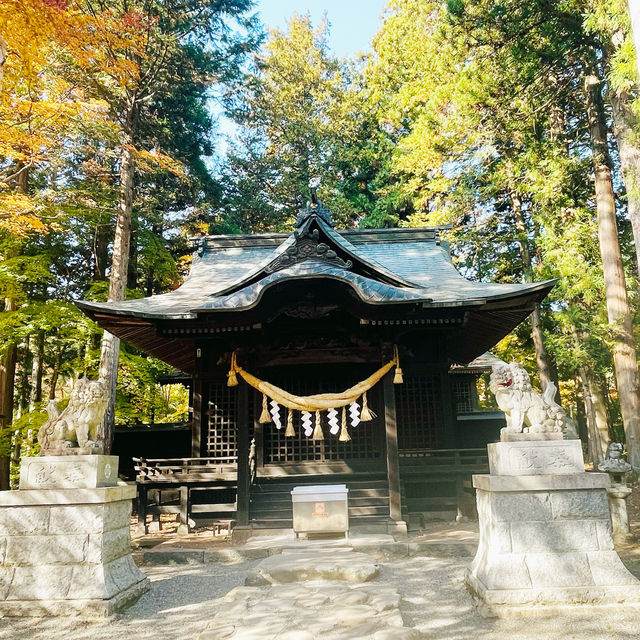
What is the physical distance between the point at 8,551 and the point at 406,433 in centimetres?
689

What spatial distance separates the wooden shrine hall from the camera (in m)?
8.14

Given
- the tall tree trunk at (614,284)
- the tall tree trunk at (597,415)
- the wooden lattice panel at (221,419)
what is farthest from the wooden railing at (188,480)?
the tall tree trunk at (597,415)

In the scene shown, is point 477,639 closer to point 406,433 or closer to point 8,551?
point 8,551

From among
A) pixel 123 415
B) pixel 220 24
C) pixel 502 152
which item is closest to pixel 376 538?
pixel 123 415

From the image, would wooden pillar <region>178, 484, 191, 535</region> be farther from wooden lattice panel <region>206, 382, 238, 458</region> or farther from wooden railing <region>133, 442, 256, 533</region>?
wooden lattice panel <region>206, 382, 238, 458</region>

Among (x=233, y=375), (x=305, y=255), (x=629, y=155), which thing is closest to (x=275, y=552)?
(x=233, y=375)

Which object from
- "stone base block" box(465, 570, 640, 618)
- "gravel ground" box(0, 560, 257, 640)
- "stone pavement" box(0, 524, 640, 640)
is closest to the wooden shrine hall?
"stone pavement" box(0, 524, 640, 640)

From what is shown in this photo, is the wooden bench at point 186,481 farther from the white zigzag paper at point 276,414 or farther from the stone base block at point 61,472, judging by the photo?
the stone base block at point 61,472

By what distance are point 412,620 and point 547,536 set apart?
1462mm

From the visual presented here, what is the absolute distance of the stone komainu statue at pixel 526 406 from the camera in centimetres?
497

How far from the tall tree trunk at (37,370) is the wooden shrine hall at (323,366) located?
822 cm

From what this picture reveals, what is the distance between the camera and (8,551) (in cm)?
505

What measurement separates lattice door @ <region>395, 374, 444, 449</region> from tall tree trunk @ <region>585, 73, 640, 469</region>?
427cm

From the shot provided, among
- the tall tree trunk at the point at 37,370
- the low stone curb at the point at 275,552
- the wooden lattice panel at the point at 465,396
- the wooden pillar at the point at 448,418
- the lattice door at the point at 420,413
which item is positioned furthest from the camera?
the wooden lattice panel at the point at 465,396
